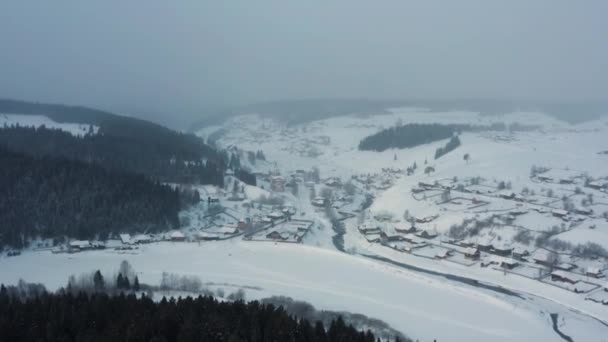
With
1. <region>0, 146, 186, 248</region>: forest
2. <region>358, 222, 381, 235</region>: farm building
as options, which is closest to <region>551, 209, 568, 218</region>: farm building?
<region>358, 222, 381, 235</region>: farm building

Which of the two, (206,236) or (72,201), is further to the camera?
(72,201)

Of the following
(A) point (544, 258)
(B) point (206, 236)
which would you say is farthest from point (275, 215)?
(A) point (544, 258)

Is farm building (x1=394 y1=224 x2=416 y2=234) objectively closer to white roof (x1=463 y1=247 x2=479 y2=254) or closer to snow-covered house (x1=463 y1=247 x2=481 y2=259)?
white roof (x1=463 y1=247 x2=479 y2=254)

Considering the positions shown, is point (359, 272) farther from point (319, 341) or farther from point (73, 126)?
point (73, 126)

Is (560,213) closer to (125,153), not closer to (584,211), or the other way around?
(584,211)

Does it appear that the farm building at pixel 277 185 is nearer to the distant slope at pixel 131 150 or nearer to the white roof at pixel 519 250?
the distant slope at pixel 131 150

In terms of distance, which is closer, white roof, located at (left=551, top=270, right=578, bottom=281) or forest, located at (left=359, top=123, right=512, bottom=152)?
white roof, located at (left=551, top=270, right=578, bottom=281)

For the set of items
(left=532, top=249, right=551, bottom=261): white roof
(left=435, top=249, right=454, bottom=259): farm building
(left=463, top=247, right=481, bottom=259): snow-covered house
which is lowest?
(left=435, top=249, right=454, bottom=259): farm building
